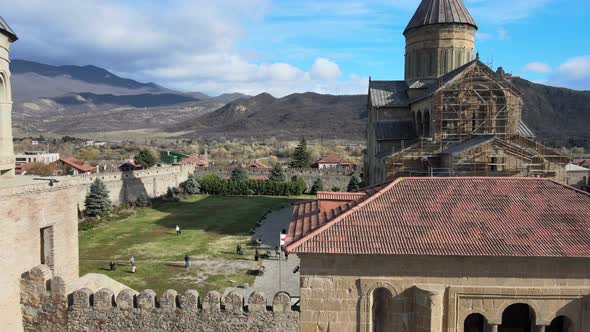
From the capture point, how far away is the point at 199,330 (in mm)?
9258

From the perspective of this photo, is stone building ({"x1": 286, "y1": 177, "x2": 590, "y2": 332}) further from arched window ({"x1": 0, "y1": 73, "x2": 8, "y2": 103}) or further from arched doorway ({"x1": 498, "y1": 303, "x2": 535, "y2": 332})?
arched window ({"x1": 0, "y1": 73, "x2": 8, "y2": 103})

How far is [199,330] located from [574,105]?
14477 centimetres

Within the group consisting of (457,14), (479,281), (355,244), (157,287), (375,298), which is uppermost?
(457,14)

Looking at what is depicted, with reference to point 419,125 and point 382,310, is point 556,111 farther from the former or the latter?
point 382,310

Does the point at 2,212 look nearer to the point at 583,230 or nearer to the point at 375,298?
the point at 375,298

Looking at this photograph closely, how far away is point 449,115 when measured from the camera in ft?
76.1

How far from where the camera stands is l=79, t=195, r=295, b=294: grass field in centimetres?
1900

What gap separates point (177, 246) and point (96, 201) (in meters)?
10.8

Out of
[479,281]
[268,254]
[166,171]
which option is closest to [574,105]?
[166,171]

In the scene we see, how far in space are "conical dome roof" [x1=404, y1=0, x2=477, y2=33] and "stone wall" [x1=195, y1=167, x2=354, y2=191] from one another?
22170 millimetres

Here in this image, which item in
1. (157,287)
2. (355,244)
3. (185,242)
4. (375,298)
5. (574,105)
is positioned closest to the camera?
(355,244)

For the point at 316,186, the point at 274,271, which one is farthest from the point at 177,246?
the point at 316,186

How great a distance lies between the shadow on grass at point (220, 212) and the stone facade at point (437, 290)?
64.6 feet

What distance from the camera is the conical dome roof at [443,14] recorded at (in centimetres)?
3002
